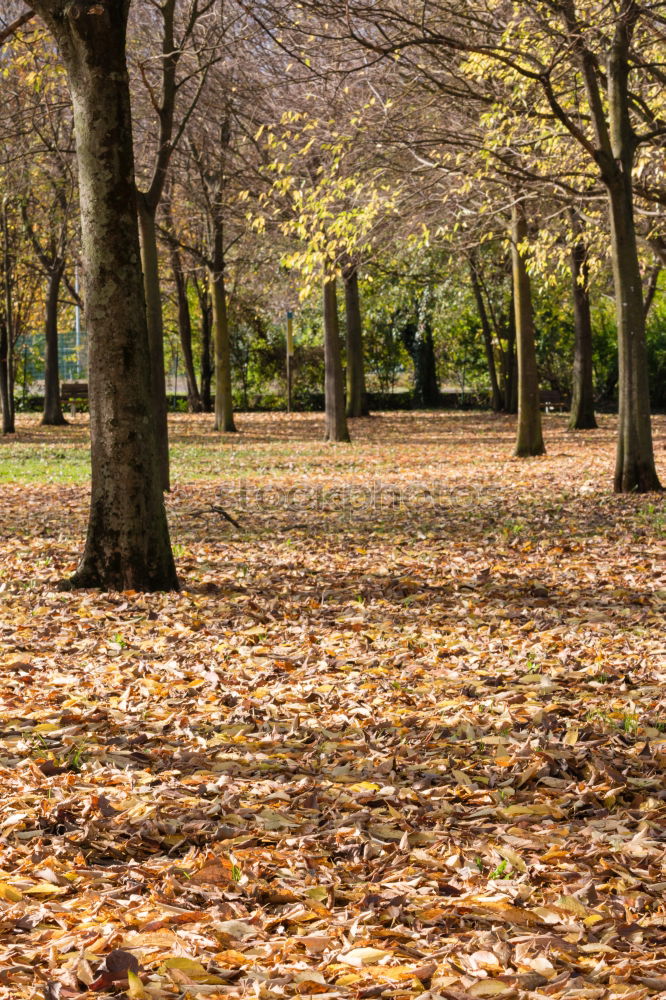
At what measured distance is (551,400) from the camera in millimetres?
36562

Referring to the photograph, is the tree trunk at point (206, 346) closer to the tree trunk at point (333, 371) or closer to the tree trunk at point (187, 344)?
the tree trunk at point (187, 344)

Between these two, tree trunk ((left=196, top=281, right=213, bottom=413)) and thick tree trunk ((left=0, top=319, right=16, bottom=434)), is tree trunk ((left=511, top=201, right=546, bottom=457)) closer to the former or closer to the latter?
thick tree trunk ((left=0, top=319, right=16, bottom=434))

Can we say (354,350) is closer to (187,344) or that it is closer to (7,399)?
(187,344)

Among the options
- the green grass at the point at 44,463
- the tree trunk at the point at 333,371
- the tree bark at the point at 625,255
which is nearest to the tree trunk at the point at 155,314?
the green grass at the point at 44,463

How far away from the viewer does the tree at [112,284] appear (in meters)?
7.28

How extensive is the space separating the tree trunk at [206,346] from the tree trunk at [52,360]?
26.4 feet

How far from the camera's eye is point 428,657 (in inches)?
240

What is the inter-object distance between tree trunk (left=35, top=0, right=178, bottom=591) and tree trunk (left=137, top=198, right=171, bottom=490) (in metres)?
4.61

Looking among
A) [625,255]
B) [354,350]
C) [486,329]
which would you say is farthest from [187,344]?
[625,255]

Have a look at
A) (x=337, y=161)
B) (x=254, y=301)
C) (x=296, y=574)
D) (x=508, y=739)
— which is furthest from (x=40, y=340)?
(x=508, y=739)

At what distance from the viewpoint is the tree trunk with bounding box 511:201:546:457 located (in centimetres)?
1669

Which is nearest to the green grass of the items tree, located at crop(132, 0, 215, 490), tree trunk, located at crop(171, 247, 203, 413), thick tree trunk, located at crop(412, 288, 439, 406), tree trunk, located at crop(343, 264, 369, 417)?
tree, located at crop(132, 0, 215, 490)

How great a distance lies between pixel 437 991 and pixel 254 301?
3516 cm

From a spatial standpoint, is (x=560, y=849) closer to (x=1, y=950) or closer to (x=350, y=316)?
(x=1, y=950)
